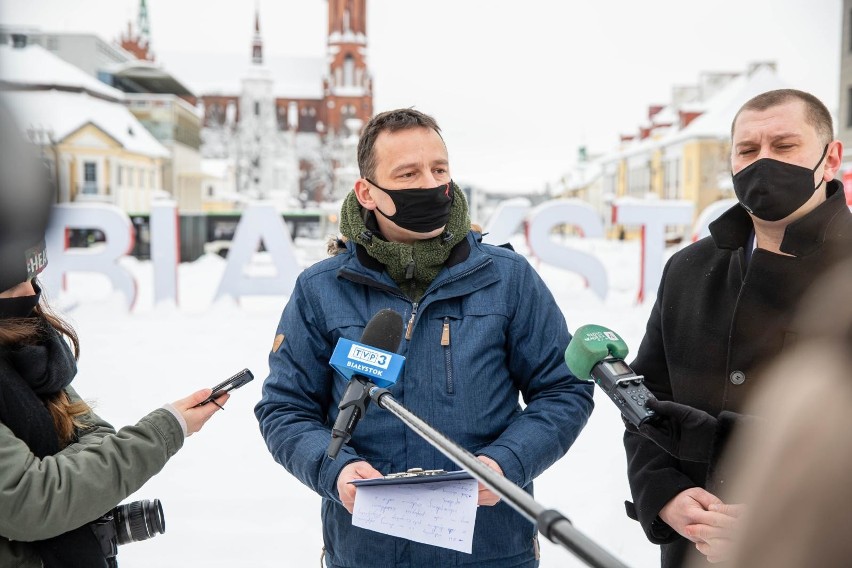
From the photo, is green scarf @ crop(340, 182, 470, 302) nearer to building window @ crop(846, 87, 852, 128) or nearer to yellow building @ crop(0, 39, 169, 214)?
building window @ crop(846, 87, 852, 128)

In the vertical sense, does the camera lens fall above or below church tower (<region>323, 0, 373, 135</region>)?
below

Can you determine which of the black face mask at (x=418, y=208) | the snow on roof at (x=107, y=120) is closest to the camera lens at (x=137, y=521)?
the black face mask at (x=418, y=208)

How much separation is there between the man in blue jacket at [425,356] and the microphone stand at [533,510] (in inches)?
30.3

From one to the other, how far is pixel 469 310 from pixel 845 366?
1.57m

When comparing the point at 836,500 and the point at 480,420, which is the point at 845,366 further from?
the point at 480,420

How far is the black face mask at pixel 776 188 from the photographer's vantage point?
2.10m

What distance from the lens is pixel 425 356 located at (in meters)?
2.18

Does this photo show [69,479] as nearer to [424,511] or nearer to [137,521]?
[137,521]

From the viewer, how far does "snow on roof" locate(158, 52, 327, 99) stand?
8794 centimetres

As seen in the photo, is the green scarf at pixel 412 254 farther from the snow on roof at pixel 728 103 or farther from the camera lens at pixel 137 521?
the snow on roof at pixel 728 103

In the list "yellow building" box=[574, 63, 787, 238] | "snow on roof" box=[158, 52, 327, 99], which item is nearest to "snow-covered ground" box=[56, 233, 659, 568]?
"yellow building" box=[574, 63, 787, 238]

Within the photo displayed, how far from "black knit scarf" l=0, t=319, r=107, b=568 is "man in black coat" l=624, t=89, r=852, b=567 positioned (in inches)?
59.7

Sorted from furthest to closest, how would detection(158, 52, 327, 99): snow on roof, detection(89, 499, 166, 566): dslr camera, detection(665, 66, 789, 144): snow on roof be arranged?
detection(158, 52, 327, 99): snow on roof, detection(665, 66, 789, 144): snow on roof, detection(89, 499, 166, 566): dslr camera

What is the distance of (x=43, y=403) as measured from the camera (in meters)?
1.89
